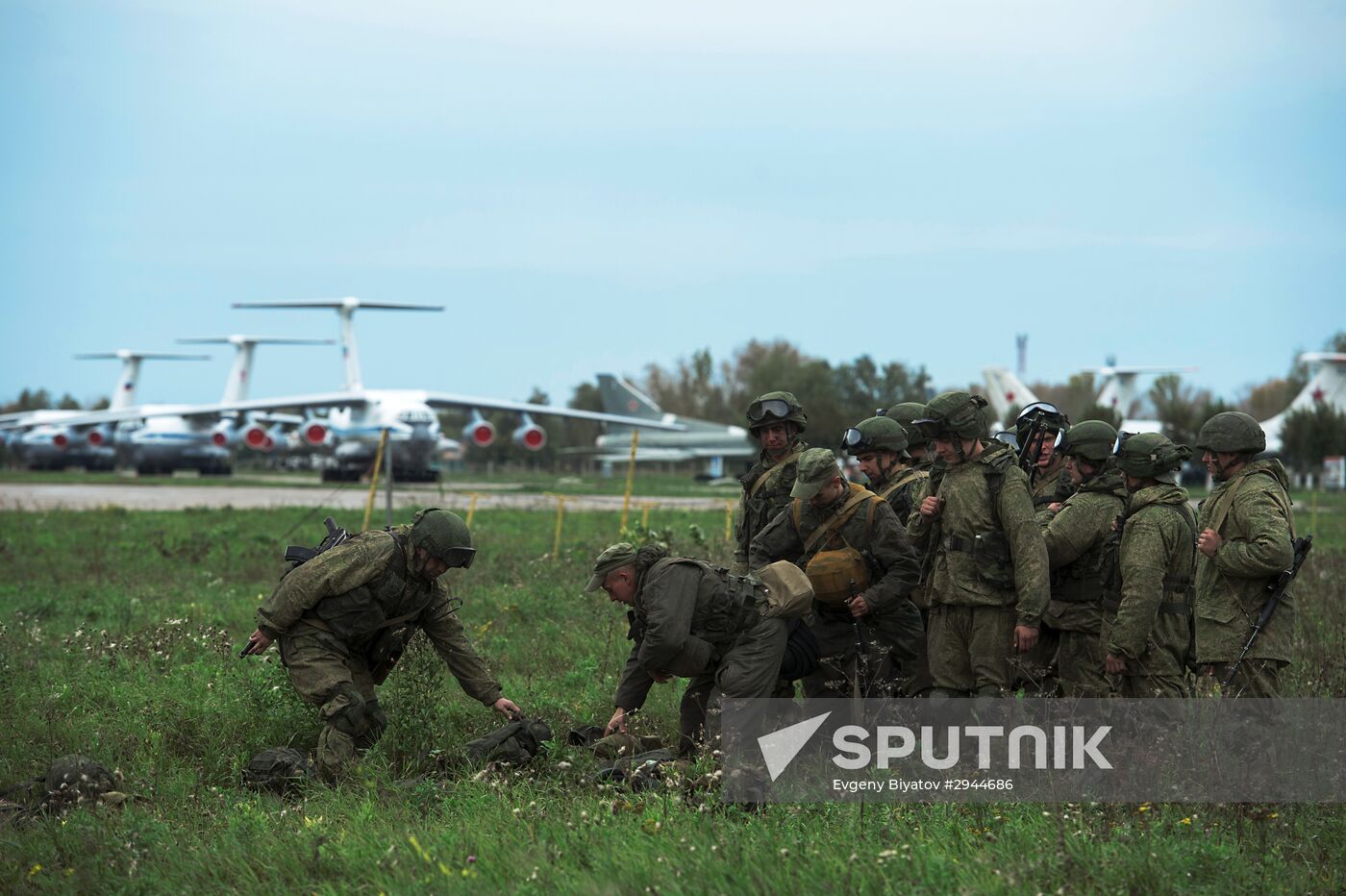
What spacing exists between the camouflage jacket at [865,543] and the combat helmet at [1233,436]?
5.45ft

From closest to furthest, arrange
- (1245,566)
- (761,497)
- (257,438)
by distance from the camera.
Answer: (1245,566) < (761,497) < (257,438)

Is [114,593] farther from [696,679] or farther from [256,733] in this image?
[696,679]

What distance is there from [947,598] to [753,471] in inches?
63.3

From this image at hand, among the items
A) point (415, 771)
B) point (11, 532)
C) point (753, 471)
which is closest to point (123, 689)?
point (415, 771)

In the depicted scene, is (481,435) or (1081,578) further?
(481,435)

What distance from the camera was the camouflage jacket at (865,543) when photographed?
6504mm

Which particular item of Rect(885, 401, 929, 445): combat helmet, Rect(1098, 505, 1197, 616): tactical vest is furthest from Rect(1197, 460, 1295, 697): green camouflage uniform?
Rect(885, 401, 929, 445): combat helmet

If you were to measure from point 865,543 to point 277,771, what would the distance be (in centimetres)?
334

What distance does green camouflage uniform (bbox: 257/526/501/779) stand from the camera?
6145mm

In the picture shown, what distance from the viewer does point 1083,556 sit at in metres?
6.70

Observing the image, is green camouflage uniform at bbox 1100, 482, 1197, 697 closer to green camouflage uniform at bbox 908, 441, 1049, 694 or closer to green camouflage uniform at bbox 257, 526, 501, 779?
green camouflage uniform at bbox 908, 441, 1049, 694

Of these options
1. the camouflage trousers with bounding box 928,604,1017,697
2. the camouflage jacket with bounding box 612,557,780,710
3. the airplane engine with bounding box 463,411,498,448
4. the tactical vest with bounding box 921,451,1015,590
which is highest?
the tactical vest with bounding box 921,451,1015,590

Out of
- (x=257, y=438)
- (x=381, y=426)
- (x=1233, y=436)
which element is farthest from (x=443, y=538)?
(x=257, y=438)

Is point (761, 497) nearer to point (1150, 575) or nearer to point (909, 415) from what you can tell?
point (909, 415)
